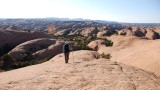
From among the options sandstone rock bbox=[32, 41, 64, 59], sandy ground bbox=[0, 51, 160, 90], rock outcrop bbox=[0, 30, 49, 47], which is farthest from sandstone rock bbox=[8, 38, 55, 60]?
sandy ground bbox=[0, 51, 160, 90]

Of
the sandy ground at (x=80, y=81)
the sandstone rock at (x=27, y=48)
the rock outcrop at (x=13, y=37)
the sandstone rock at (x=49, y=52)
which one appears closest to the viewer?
the sandy ground at (x=80, y=81)

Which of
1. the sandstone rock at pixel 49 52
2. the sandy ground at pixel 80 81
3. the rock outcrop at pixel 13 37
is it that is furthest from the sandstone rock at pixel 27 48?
the sandy ground at pixel 80 81

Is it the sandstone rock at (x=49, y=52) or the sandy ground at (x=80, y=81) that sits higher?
the sandy ground at (x=80, y=81)

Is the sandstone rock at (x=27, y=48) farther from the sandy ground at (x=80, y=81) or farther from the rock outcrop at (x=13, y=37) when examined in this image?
the sandy ground at (x=80, y=81)

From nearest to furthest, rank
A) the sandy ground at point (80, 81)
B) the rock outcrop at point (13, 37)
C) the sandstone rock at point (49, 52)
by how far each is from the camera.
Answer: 1. the sandy ground at point (80, 81)
2. the sandstone rock at point (49, 52)
3. the rock outcrop at point (13, 37)

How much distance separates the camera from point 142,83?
1508cm

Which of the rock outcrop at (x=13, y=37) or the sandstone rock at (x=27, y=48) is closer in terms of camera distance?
the sandstone rock at (x=27, y=48)

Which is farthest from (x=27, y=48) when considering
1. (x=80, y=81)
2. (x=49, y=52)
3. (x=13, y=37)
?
(x=80, y=81)

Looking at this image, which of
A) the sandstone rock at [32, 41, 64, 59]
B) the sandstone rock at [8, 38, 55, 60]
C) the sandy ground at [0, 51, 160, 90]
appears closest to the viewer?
the sandy ground at [0, 51, 160, 90]

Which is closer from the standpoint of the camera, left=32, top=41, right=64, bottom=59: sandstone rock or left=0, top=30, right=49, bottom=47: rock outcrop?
left=32, top=41, right=64, bottom=59: sandstone rock

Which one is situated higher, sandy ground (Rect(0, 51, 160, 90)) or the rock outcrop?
sandy ground (Rect(0, 51, 160, 90))

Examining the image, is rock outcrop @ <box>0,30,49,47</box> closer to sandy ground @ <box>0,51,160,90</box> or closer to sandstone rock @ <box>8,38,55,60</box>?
sandstone rock @ <box>8,38,55,60</box>

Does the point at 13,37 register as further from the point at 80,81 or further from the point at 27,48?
the point at 80,81

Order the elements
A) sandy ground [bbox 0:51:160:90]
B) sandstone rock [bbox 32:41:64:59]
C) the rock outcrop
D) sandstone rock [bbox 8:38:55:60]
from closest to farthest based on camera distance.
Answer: sandy ground [bbox 0:51:160:90] → sandstone rock [bbox 32:41:64:59] → sandstone rock [bbox 8:38:55:60] → the rock outcrop
